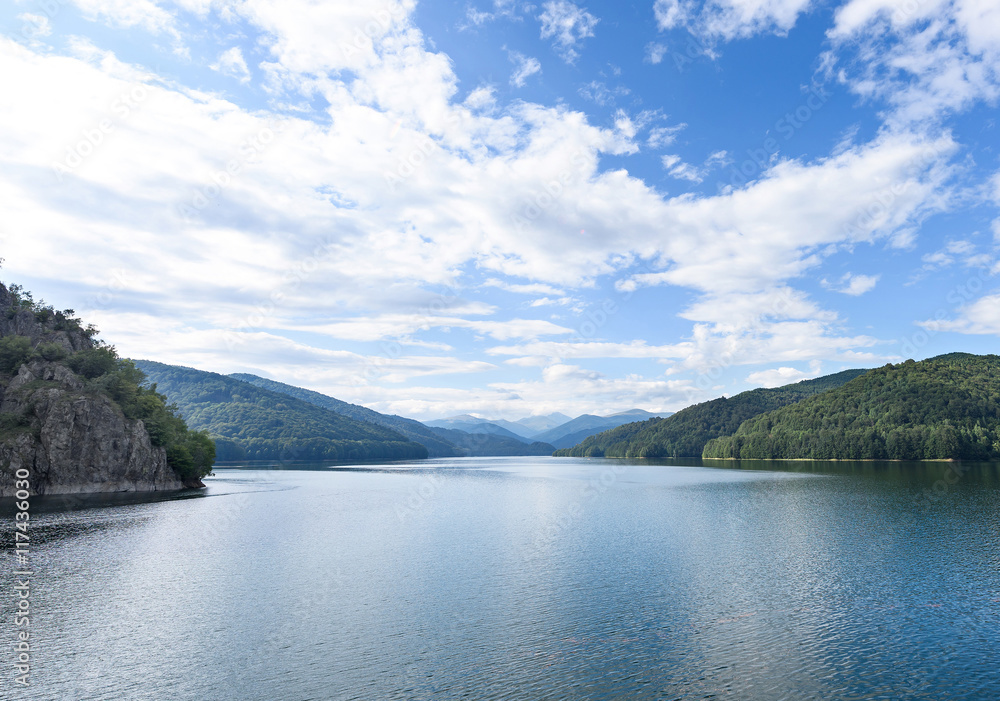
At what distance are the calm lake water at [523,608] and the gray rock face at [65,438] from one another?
137 feet

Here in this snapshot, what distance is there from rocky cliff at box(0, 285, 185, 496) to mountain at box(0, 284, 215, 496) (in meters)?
0.16

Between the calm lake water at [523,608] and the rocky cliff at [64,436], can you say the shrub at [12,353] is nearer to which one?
the rocky cliff at [64,436]

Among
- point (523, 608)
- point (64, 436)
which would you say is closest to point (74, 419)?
point (64, 436)

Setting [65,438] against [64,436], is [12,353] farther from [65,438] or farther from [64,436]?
[65,438]

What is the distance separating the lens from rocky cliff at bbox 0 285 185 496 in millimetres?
103062

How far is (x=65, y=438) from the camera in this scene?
106750 millimetres

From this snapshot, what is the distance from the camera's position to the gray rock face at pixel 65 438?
10269 cm

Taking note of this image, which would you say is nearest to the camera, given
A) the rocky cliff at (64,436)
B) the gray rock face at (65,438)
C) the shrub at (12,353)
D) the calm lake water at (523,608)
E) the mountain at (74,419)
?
the calm lake water at (523,608)

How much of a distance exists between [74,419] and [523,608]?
116193 millimetres

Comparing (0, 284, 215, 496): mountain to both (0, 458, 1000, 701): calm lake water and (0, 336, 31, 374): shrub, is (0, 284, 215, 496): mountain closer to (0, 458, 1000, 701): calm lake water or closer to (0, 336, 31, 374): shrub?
(0, 336, 31, 374): shrub

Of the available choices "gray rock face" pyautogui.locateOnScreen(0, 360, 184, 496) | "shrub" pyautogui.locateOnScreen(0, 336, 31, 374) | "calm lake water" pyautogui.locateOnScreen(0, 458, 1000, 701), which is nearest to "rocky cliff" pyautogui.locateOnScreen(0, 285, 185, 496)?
"gray rock face" pyautogui.locateOnScreen(0, 360, 184, 496)

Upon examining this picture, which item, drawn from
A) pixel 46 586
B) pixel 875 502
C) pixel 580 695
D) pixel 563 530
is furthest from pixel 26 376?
pixel 875 502

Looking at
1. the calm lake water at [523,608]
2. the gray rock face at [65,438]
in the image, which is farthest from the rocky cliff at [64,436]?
the calm lake water at [523,608]

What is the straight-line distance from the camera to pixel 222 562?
165 ft
